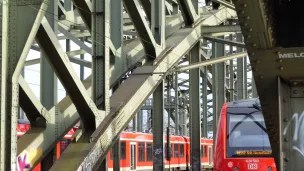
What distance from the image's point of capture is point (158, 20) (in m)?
13.8

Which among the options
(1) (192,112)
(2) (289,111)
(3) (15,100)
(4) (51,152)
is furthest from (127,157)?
(2) (289,111)

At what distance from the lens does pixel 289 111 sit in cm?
599

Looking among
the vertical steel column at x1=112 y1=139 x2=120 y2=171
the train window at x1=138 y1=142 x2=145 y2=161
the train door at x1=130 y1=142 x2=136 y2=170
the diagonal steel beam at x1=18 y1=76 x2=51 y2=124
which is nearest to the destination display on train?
the diagonal steel beam at x1=18 y1=76 x2=51 y2=124

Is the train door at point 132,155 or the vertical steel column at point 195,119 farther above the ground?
the vertical steel column at point 195,119

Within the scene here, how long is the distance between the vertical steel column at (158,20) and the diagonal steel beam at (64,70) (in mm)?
4431

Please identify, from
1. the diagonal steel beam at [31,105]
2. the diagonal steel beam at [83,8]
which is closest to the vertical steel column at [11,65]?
the diagonal steel beam at [31,105]

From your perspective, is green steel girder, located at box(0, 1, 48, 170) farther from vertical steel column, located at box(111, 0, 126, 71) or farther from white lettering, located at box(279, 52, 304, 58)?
vertical steel column, located at box(111, 0, 126, 71)

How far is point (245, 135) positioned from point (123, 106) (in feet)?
10.2

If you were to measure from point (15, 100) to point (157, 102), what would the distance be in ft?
27.2

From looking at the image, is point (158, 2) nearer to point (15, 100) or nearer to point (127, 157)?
point (15, 100)

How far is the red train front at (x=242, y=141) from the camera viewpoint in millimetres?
12289

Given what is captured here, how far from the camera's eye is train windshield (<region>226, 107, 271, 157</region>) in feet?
40.5

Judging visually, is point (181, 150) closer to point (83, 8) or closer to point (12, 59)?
point (83, 8)

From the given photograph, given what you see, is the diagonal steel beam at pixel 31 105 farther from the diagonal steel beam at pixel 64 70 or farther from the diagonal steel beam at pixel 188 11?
the diagonal steel beam at pixel 188 11
